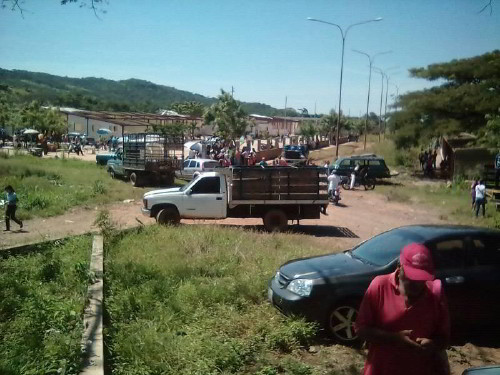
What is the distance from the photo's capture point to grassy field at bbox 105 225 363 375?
508 centimetres

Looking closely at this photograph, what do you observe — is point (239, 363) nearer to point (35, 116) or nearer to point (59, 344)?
point (59, 344)

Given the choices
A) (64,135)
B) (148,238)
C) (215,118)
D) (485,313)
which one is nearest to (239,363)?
(485,313)

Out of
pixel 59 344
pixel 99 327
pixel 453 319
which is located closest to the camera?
pixel 59 344

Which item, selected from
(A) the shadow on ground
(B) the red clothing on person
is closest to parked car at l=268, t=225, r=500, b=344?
(B) the red clothing on person

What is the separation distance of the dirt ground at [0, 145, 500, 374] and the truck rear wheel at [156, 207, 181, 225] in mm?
613

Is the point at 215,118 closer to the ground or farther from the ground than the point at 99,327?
farther from the ground

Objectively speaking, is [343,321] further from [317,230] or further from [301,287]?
[317,230]

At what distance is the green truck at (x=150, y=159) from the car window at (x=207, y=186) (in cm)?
1092

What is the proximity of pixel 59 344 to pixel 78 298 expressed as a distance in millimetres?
1813

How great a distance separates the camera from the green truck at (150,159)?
2486 cm

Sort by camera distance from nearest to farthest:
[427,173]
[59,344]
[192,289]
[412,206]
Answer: [59,344] → [192,289] → [412,206] → [427,173]

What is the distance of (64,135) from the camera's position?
6912cm

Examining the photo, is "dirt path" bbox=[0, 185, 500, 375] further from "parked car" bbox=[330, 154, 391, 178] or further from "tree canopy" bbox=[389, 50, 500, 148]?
"tree canopy" bbox=[389, 50, 500, 148]

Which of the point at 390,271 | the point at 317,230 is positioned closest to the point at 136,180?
the point at 317,230
